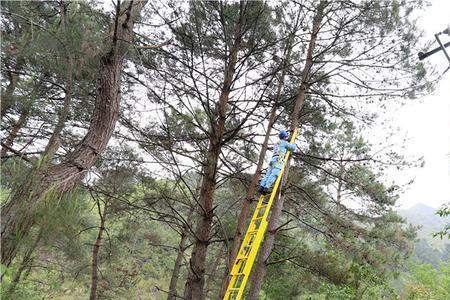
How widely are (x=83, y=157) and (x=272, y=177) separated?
111 inches

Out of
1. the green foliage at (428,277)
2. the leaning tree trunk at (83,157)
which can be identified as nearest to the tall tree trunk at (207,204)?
the leaning tree trunk at (83,157)

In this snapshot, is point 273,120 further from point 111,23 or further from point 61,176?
point 61,176

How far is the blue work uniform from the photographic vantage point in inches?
199

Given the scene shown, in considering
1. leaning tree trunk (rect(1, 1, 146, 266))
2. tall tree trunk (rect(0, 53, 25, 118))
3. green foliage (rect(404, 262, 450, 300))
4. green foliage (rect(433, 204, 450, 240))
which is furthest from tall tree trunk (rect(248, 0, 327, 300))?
green foliage (rect(404, 262, 450, 300))

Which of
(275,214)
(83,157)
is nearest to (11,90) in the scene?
(83,157)

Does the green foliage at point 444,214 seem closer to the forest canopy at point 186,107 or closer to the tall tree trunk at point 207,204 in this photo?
the forest canopy at point 186,107

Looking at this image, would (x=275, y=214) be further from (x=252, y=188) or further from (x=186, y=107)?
(x=186, y=107)

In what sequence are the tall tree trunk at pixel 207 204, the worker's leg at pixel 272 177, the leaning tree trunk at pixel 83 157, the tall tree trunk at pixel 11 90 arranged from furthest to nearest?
1. the tall tree trunk at pixel 207 204
2. the worker's leg at pixel 272 177
3. the tall tree trunk at pixel 11 90
4. the leaning tree trunk at pixel 83 157

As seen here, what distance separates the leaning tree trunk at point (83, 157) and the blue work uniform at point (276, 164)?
2448mm

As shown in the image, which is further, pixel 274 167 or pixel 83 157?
pixel 274 167

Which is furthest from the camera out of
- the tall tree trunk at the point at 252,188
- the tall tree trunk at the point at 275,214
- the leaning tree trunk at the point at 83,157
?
the tall tree trunk at the point at 275,214

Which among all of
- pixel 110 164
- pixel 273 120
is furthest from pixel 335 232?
pixel 110 164

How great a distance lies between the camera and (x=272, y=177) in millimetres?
5070

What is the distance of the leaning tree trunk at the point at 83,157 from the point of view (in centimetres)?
232
